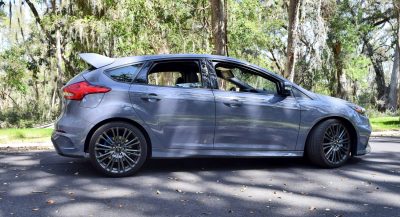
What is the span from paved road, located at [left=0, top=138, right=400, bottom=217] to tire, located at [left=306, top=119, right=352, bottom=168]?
153mm

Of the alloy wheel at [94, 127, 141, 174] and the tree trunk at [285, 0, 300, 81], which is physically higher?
the tree trunk at [285, 0, 300, 81]

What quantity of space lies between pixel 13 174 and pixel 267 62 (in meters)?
29.2

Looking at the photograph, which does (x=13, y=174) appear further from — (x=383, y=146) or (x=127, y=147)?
(x=383, y=146)

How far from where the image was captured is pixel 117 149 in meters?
5.73

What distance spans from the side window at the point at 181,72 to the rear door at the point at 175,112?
0.25 feet

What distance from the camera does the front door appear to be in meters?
6.06

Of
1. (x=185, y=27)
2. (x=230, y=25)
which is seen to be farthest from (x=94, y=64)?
(x=230, y=25)

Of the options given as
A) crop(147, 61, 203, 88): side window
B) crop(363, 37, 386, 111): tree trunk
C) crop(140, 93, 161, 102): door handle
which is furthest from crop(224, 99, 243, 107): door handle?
crop(363, 37, 386, 111): tree trunk

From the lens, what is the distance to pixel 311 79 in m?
30.3

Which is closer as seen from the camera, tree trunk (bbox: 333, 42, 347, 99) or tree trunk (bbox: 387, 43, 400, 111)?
tree trunk (bbox: 387, 43, 400, 111)

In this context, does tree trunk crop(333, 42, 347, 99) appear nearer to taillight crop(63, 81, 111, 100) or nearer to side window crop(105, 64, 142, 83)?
side window crop(105, 64, 142, 83)

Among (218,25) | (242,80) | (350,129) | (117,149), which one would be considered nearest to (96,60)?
(117,149)

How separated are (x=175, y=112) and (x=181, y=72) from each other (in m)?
0.78

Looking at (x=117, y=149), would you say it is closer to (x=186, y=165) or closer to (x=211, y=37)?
(x=186, y=165)
